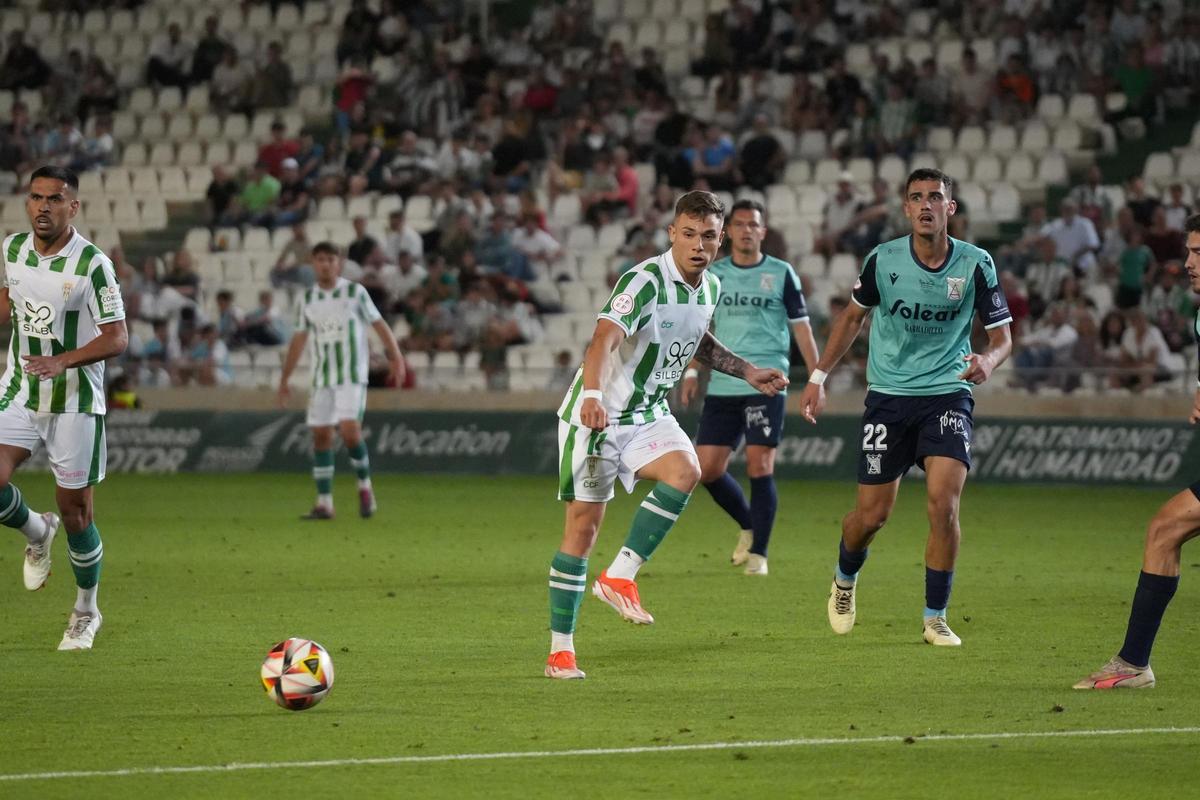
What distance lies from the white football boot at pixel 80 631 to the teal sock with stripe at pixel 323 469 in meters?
7.67

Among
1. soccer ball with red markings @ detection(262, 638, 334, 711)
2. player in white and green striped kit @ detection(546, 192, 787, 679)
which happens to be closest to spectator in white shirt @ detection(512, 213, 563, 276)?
player in white and green striped kit @ detection(546, 192, 787, 679)

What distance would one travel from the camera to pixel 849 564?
963 centimetres

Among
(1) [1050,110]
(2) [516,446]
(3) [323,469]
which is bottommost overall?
(2) [516,446]

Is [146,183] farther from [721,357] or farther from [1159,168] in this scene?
[721,357]

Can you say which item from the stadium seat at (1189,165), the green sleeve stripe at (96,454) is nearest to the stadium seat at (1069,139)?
the stadium seat at (1189,165)

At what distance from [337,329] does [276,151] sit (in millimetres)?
12561

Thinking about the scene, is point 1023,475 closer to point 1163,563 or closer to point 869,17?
point 869,17

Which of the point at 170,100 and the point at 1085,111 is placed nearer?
the point at 1085,111

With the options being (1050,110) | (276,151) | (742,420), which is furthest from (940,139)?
(742,420)

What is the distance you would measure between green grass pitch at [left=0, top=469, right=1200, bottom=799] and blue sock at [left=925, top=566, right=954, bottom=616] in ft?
0.81

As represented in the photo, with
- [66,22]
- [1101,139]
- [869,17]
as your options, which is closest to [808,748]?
[1101,139]

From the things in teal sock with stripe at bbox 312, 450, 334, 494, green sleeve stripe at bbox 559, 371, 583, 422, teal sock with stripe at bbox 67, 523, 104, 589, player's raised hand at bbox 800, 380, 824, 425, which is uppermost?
green sleeve stripe at bbox 559, 371, 583, 422

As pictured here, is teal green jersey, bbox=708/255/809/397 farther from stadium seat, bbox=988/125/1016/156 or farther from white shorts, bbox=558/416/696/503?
stadium seat, bbox=988/125/1016/156

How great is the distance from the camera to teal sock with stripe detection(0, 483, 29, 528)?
373 inches
